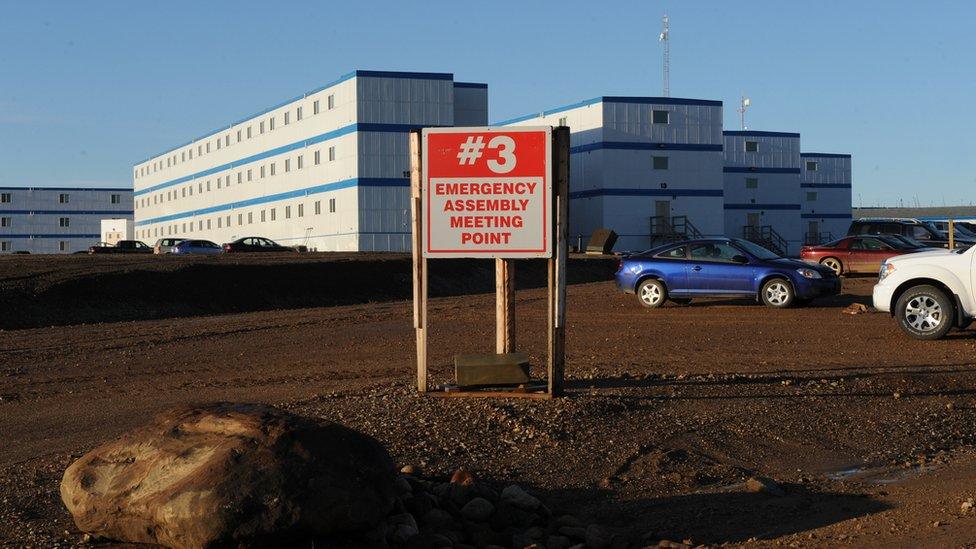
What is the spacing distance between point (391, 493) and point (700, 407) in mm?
4986

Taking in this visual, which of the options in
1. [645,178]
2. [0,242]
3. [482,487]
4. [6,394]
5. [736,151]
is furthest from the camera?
[0,242]

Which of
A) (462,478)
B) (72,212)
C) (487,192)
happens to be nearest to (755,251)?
(487,192)

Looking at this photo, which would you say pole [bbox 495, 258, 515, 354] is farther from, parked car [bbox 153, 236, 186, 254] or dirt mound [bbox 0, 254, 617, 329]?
parked car [bbox 153, 236, 186, 254]

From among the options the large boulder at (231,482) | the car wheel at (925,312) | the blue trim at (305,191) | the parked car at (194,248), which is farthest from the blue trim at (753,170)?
the large boulder at (231,482)

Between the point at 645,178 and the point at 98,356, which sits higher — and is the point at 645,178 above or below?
above

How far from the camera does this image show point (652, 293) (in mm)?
23344

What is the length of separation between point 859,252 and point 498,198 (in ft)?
78.0

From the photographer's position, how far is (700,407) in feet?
37.2

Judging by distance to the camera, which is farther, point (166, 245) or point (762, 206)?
point (762, 206)

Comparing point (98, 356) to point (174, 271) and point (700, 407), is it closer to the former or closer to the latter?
point (700, 407)

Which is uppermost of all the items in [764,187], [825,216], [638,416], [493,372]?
[764,187]

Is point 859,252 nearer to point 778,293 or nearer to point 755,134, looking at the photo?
point 778,293

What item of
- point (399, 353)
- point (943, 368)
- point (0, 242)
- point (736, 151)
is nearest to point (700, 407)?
point (943, 368)

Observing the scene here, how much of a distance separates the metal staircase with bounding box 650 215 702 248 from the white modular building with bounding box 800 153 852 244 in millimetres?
20092
